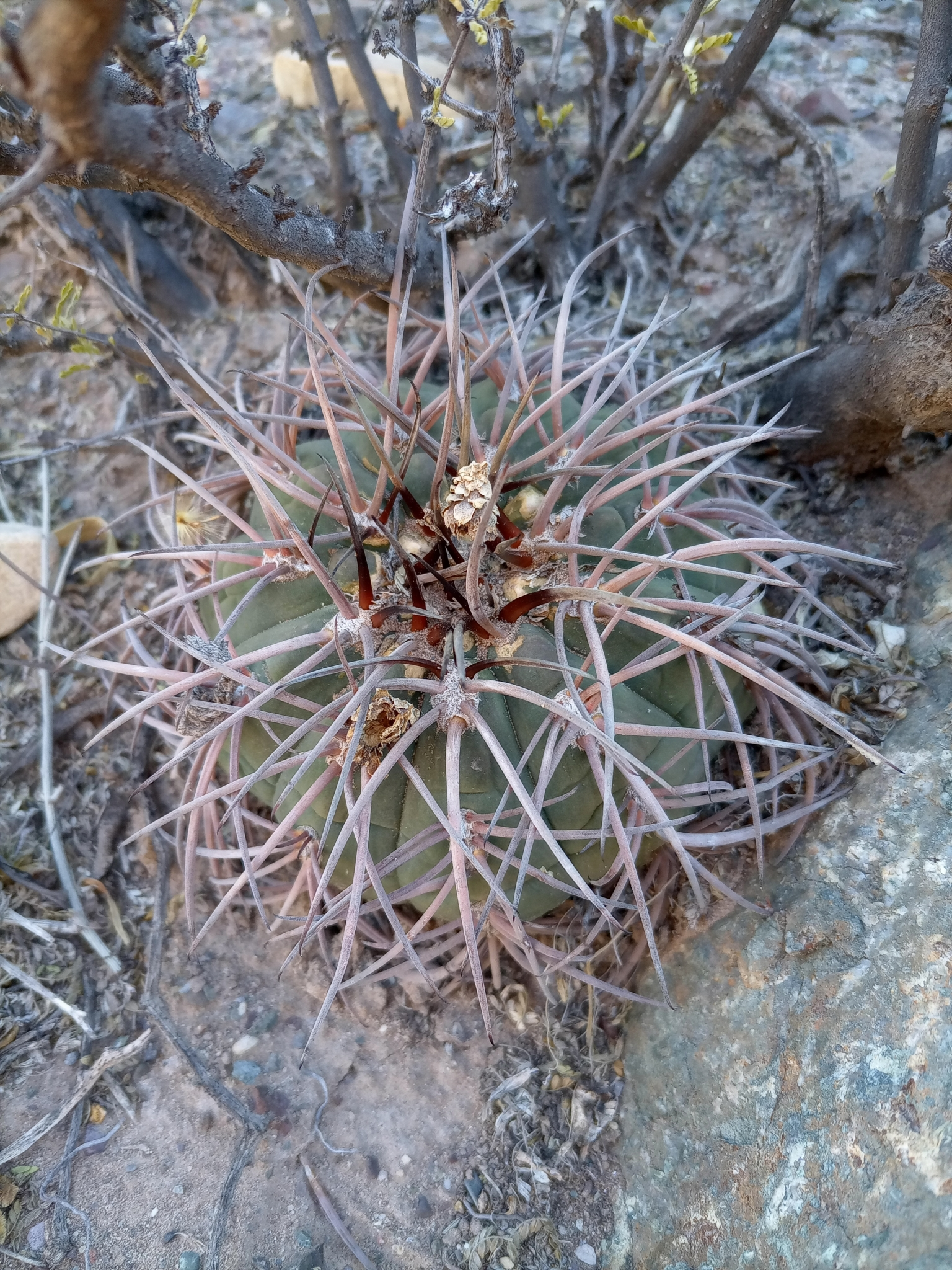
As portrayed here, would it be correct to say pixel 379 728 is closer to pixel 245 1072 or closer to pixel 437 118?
pixel 245 1072

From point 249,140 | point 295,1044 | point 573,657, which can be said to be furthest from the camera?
point 249,140

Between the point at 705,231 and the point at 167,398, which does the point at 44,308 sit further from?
the point at 705,231

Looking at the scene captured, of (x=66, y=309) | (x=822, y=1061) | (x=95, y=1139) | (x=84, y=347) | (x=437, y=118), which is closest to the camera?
(x=822, y=1061)

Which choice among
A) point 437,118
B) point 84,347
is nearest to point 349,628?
point 437,118

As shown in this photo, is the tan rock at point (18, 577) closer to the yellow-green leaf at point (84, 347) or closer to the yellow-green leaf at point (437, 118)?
the yellow-green leaf at point (84, 347)

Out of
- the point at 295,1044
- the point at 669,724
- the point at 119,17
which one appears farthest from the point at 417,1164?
the point at 119,17

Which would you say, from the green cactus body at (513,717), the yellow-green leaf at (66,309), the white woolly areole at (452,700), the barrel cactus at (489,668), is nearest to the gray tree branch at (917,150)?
the barrel cactus at (489,668)
